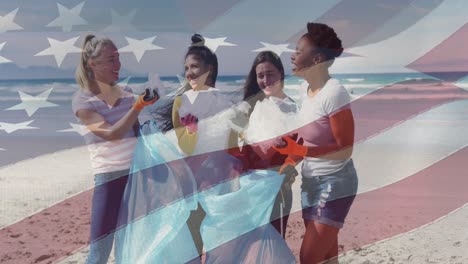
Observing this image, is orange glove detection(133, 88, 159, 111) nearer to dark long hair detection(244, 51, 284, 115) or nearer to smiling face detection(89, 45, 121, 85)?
smiling face detection(89, 45, 121, 85)

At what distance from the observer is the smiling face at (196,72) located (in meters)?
2.43

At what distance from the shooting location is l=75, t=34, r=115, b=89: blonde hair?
Answer: 2389mm

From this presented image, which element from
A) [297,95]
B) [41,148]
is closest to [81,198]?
[41,148]

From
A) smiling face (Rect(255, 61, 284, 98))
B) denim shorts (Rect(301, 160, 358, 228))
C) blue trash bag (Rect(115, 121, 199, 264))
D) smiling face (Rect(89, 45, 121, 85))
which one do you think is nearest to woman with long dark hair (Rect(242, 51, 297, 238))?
smiling face (Rect(255, 61, 284, 98))

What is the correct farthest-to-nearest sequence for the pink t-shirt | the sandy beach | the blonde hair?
the sandy beach
the blonde hair
the pink t-shirt

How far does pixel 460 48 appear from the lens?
8.61 ft

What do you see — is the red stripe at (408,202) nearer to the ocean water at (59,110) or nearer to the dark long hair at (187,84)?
the ocean water at (59,110)

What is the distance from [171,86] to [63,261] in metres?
1.08

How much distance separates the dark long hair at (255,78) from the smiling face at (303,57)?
61mm

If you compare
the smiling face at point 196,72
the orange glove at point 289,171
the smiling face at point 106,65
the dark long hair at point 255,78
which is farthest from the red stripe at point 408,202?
the smiling face at point 106,65

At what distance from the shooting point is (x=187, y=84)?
2451 mm

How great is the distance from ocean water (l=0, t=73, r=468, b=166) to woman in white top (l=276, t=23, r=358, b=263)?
13 centimetres

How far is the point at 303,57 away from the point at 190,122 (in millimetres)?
486

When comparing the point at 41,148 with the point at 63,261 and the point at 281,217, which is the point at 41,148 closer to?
the point at 63,261
